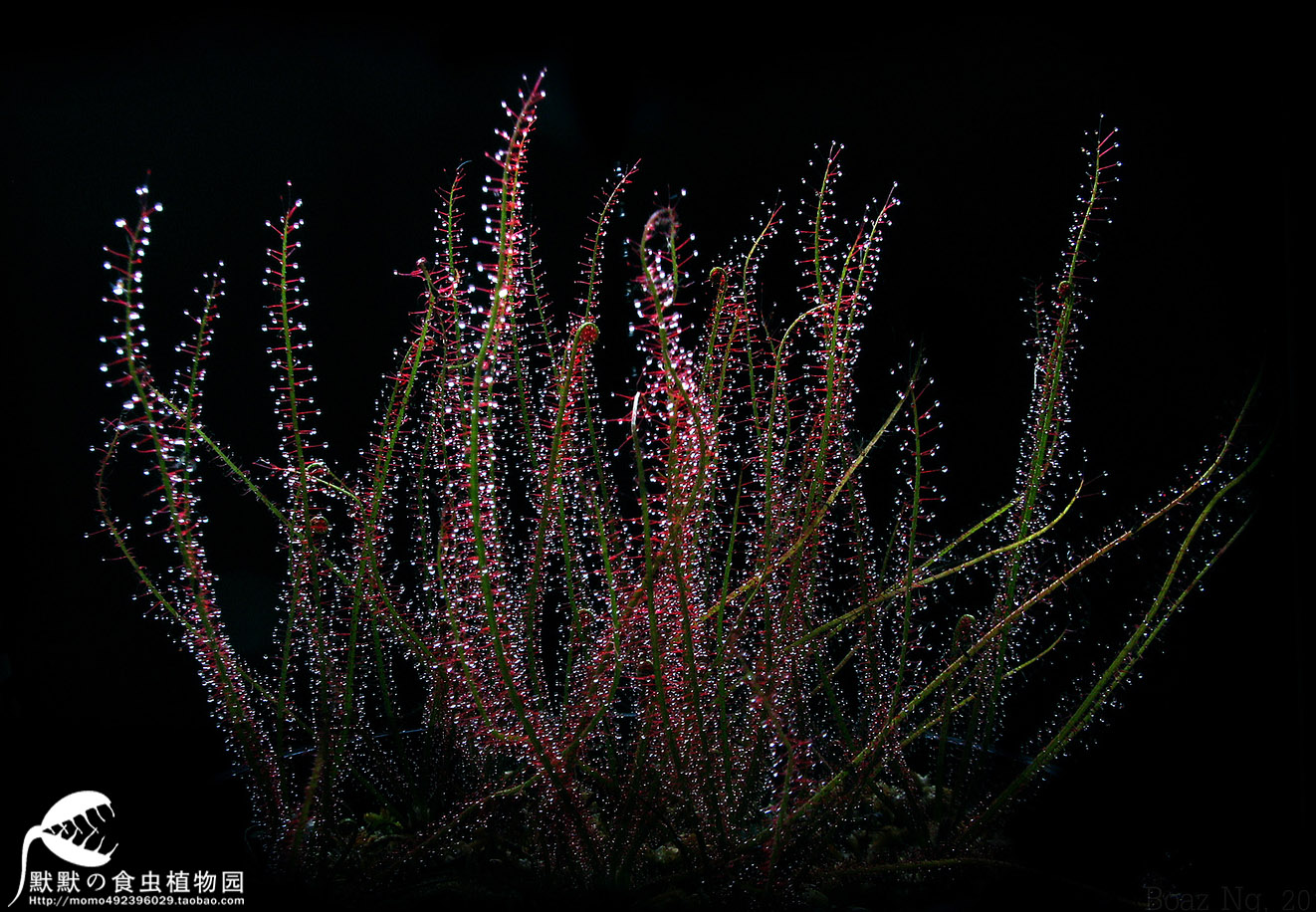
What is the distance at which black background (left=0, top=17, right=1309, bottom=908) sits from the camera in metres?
0.87

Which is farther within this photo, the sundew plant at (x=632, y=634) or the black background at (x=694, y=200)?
the black background at (x=694, y=200)

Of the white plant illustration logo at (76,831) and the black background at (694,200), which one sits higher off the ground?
the black background at (694,200)

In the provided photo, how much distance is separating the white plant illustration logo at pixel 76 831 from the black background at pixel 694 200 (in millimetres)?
117

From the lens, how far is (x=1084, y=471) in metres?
0.95

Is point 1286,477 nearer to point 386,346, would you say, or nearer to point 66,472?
point 386,346

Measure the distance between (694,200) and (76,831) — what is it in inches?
34.7

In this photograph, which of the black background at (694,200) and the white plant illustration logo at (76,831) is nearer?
the white plant illustration logo at (76,831)

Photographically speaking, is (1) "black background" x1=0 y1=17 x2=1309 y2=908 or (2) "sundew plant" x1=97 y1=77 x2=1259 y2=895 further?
(1) "black background" x1=0 y1=17 x2=1309 y2=908

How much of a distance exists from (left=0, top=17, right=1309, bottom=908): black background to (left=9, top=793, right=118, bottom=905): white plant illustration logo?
0.39 feet

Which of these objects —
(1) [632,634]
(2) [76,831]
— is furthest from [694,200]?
(2) [76,831]

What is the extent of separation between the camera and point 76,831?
632mm

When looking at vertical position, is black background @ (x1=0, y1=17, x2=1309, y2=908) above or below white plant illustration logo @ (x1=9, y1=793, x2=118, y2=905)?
above

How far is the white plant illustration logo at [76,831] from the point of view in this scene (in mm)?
608

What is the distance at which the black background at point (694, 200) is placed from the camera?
2.87 feet
